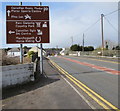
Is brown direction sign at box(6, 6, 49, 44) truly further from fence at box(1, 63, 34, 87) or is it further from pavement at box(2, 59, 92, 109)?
pavement at box(2, 59, 92, 109)

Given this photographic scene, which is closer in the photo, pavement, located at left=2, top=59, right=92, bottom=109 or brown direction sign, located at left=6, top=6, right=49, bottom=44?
pavement, located at left=2, top=59, right=92, bottom=109

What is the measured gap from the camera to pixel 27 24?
12.1 meters

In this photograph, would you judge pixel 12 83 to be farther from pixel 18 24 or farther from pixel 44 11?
pixel 44 11

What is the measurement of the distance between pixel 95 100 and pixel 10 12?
814 centimetres

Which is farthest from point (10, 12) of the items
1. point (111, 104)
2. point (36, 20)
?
point (111, 104)

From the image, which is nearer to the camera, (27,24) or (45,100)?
(45,100)

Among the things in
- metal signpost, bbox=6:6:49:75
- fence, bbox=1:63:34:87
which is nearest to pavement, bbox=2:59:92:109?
fence, bbox=1:63:34:87

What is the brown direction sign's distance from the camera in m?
11.8

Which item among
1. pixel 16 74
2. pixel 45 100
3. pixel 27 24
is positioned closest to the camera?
pixel 45 100

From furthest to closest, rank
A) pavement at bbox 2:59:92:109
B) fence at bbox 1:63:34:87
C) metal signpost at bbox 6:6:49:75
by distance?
metal signpost at bbox 6:6:49:75 < fence at bbox 1:63:34:87 < pavement at bbox 2:59:92:109

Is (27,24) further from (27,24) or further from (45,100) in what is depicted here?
(45,100)

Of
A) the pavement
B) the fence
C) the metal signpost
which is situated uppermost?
the metal signpost

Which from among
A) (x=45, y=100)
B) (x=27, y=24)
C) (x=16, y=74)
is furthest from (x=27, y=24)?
(x=45, y=100)

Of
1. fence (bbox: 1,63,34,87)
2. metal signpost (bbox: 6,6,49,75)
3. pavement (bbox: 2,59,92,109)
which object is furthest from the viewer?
metal signpost (bbox: 6,6,49,75)
